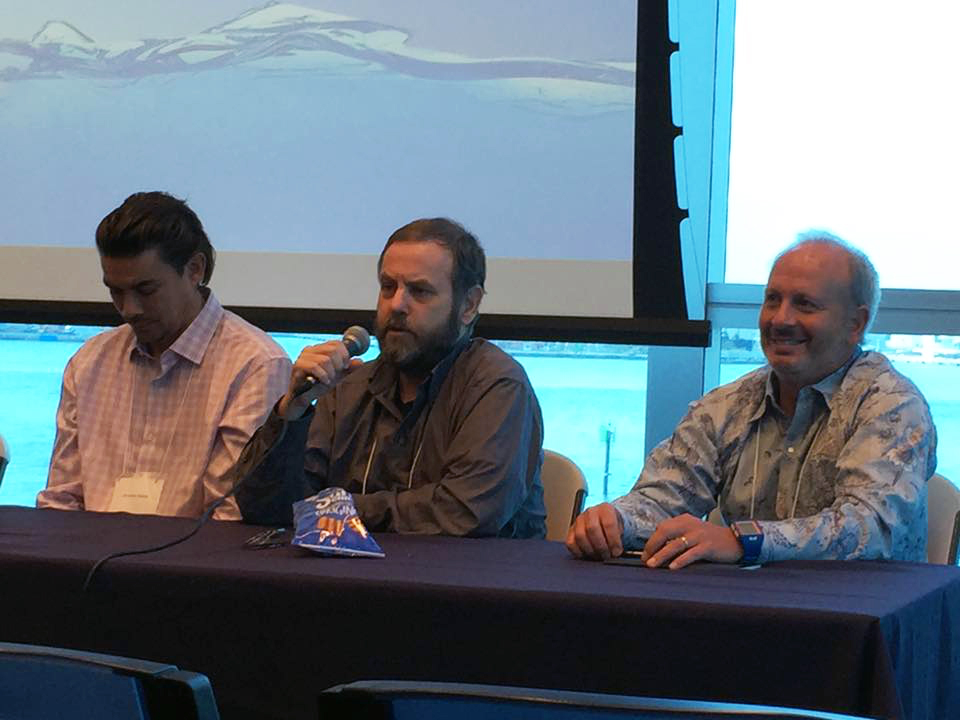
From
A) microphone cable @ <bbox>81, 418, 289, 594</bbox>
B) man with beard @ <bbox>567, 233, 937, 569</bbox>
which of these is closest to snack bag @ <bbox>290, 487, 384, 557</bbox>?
microphone cable @ <bbox>81, 418, 289, 594</bbox>

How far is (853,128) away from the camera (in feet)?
14.7

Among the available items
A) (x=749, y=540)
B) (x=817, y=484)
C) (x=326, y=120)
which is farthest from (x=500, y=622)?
(x=326, y=120)

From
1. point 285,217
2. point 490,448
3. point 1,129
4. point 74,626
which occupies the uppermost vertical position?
point 1,129

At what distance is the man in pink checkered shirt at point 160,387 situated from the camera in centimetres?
290

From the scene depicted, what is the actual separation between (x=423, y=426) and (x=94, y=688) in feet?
5.35

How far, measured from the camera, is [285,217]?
4.41 m

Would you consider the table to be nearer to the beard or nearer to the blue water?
the beard

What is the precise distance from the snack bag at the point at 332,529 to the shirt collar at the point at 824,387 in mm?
873

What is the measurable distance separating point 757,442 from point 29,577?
1361mm

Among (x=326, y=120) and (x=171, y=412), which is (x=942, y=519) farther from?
(x=326, y=120)

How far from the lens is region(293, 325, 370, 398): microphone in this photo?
8.09ft

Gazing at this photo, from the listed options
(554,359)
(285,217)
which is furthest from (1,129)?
(554,359)

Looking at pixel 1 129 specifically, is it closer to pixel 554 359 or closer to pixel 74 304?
pixel 74 304

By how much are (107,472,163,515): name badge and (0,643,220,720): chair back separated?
5.16ft
